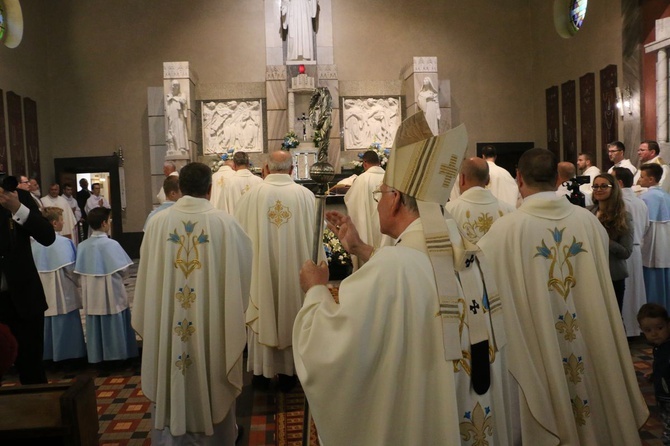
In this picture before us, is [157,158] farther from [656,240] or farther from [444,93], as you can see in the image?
[656,240]

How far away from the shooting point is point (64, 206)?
12359 millimetres

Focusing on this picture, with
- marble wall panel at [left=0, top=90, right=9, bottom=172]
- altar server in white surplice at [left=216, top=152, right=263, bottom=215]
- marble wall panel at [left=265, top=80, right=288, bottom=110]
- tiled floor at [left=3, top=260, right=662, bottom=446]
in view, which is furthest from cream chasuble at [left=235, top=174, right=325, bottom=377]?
marble wall panel at [left=265, top=80, right=288, bottom=110]

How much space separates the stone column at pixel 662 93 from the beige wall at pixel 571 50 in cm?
128

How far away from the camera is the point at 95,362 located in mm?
5609

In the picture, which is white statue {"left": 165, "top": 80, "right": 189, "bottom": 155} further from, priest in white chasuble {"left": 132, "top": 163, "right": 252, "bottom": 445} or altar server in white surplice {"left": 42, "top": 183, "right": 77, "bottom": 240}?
priest in white chasuble {"left": 132, "top": 163, "right": 252, "bottom": 445}

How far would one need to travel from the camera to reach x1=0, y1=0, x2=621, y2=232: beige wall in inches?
567

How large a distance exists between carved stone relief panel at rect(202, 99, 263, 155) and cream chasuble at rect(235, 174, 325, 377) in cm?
929

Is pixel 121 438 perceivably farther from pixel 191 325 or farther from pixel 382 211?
pixel 382 211

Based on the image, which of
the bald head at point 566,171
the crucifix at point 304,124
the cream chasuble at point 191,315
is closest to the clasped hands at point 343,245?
the cream chasuble at point 191,315

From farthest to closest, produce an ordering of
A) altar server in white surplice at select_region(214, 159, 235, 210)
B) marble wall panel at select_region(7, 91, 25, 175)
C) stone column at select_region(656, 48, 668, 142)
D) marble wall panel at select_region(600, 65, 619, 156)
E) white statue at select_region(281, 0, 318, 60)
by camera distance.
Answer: white statue at select_region(281, 0, 318, 60) → marble wall panel at select_region(7, 91, 25, 175) → marble wall panel at select_region(600, 65, 619, 156) → stone column at select_region(656, 48, 668, 142) → altar server in white surplice at select_region(214, 159, 235, 210)

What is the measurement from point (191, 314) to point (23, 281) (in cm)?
130

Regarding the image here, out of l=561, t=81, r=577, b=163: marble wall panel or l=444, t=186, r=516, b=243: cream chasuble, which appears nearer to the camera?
l=444, t=186, r=516, b=243: cream chasuble

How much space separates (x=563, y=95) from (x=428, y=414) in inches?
520

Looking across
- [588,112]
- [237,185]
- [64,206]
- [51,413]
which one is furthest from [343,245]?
[588,112]
